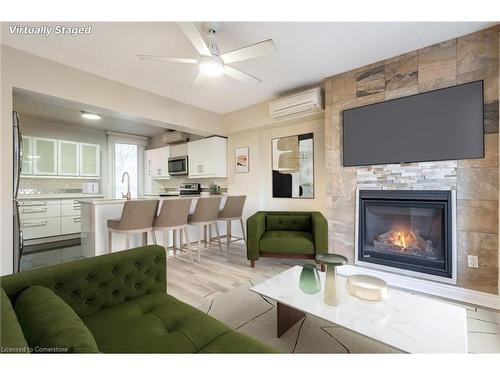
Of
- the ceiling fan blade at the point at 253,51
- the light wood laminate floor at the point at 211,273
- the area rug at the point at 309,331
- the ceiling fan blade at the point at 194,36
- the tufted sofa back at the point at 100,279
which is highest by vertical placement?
the ceiling fan blade at the point at 194,36

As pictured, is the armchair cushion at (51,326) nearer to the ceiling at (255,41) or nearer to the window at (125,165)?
the ceiling at (255,41)

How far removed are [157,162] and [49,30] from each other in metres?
3.84

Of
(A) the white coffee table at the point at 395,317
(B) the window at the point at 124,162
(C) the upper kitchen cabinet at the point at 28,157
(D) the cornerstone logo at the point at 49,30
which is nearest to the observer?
(A) the white coffee table at the point at 395,317

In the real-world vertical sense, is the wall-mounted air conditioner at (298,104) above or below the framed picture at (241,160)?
above

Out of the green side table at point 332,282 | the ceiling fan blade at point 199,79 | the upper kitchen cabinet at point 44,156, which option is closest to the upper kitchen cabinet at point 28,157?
the upper kitchen cabinet at point 44,156

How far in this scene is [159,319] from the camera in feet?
3.85

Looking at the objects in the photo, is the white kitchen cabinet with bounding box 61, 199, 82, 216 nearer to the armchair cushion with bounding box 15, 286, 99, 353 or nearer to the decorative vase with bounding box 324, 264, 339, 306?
the armchair cushion with bounding box 15, 286, 99, 353

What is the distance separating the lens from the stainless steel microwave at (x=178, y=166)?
5102 mm

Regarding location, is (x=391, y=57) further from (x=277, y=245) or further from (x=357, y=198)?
(x=277, y=245)

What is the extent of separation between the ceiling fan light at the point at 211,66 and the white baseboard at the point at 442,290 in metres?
2.71

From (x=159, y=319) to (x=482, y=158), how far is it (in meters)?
2.89

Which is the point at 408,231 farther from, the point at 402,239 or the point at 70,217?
the point at 70,217

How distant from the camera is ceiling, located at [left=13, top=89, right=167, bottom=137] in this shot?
2670 millimetres
